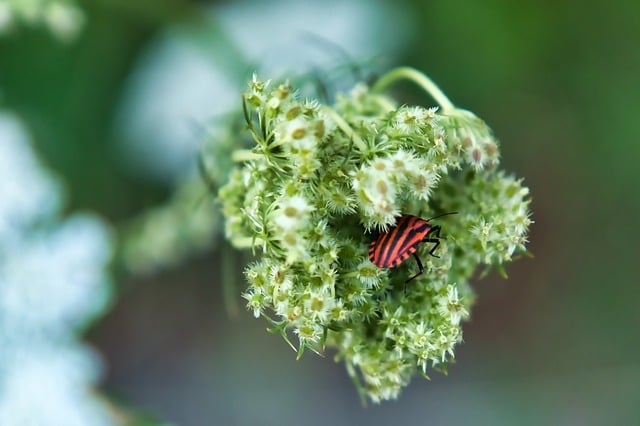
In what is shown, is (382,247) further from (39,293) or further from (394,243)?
(39,293)

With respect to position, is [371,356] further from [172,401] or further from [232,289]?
[172,401]

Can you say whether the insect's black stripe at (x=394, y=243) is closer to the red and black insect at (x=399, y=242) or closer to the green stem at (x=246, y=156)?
the red and black insect at (x=399, y=242)

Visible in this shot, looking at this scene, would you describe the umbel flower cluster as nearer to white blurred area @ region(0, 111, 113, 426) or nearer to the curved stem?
the curved stem

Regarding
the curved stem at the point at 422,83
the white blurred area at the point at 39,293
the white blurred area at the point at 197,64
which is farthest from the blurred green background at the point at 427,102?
the curved stem at the point at 422,83

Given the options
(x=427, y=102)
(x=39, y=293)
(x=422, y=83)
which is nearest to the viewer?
(x=422, y=83)

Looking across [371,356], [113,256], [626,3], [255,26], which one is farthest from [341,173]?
[626,3]

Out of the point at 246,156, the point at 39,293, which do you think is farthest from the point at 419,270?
the point at 39,293
